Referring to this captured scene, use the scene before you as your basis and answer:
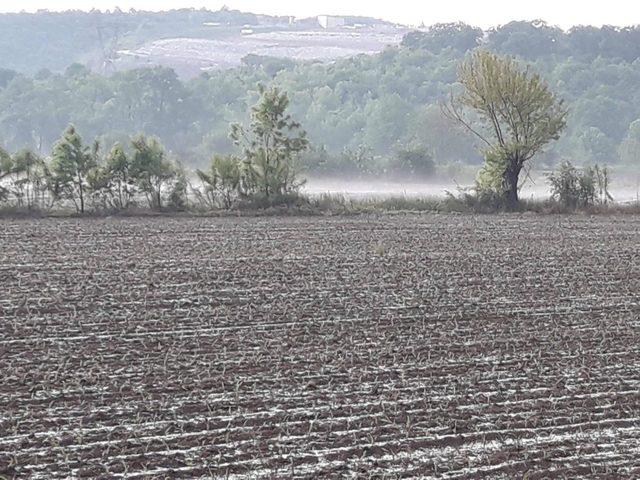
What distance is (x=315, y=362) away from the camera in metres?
11.3

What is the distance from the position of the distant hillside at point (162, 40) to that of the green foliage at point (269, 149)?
94.7 m

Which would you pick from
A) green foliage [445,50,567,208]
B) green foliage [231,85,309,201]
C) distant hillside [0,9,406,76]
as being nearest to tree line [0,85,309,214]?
green foliage [231,85,309,201]

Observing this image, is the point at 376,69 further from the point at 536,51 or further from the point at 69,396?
the point at 69,396

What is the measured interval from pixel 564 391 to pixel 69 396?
5.07 metres

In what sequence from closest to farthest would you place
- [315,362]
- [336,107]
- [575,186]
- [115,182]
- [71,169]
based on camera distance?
[315,362] < [71,169] < [115,182] < [575,186] < [336,107]

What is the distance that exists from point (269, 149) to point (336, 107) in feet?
183

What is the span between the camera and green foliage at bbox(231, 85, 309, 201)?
30.3 meters

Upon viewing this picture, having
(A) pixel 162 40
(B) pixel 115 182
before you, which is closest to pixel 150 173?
(B) pixel 115 182

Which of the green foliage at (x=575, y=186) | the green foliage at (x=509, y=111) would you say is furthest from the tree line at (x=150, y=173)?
the green foliage at (x=575, y=186)

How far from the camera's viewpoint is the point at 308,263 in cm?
1891

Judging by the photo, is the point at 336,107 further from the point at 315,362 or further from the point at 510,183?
A: the point at 315,362

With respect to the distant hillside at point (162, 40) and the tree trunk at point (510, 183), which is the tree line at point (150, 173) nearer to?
the tree trunk at point (510, 183)

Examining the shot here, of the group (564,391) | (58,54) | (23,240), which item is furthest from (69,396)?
(58,54)

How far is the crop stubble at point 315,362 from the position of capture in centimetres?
838
